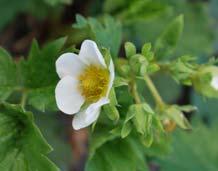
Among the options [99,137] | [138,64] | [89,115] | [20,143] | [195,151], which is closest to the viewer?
[89,115]

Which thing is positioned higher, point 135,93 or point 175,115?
point 135,93

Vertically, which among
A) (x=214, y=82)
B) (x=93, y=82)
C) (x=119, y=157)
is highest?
(x=93, y=82)

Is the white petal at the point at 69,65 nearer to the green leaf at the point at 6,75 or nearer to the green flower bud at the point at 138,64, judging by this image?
the green flower bud at the point at 138,64

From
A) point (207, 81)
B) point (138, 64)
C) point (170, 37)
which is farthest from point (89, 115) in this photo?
point (170, 37)

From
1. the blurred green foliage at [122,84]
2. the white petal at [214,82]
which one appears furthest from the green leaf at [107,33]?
the white petal at [214,82]

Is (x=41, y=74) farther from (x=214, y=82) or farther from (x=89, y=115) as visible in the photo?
(x=214, y=82)

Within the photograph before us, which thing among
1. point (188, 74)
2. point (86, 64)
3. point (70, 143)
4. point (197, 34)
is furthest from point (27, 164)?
point (197, 34)

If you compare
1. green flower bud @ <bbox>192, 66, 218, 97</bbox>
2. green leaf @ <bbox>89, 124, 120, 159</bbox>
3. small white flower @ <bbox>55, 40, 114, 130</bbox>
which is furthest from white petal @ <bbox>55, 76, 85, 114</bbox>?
green flower bud @ <bbox>192, 66, 218, 97</bbox>
